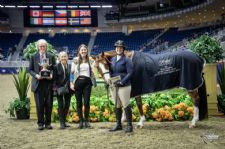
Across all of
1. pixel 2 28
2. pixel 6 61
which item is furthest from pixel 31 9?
pixel 6 61

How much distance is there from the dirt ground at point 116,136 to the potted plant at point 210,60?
0.77 metres

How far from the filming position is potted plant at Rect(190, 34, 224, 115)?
9031mm

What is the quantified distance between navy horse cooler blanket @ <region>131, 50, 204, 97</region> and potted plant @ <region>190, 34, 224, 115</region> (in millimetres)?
1546

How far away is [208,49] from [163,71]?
207 centimetres

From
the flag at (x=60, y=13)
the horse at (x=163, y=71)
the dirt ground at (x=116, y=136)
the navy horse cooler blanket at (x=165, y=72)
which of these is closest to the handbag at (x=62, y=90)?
the dirt ground at (x=116, y=136)

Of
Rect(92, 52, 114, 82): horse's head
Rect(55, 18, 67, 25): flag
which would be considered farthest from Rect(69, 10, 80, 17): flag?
Rect(92, 52, 114, 82): horse's head

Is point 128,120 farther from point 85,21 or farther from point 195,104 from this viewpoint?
point 85,21

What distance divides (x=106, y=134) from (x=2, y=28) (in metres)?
44.6

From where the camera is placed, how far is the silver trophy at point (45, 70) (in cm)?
769

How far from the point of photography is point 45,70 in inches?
302

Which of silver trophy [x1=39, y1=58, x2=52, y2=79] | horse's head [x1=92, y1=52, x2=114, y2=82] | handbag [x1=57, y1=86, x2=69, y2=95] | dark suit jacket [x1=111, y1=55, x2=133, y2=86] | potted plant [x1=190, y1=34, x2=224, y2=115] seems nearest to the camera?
dark suit jacket [x1=111, y1=55, x2=133, y2=86]

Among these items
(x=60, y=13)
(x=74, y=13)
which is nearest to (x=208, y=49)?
(x=74, y=13)

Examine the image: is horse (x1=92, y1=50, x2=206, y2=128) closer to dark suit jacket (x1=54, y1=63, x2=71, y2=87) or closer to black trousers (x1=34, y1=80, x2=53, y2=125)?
dark suit jacket (x1=54, y1=63, x2=71, y2=87)

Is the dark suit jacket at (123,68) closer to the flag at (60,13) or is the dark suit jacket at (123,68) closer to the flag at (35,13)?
the flag at (60,13)
